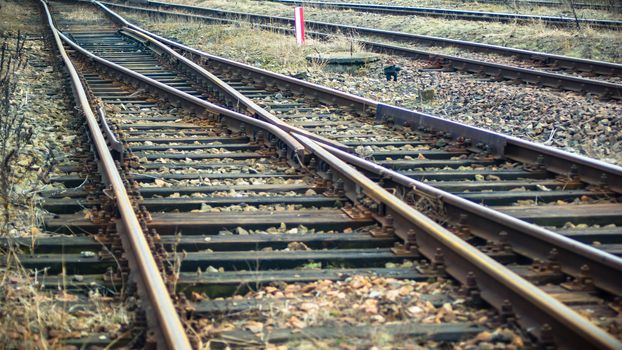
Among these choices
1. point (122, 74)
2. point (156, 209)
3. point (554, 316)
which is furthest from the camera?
point (122, 74)

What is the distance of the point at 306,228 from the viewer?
6.33m

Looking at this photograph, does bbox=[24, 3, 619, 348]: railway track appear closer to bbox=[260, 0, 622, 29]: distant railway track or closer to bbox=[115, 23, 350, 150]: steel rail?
bbox=[115, 23, 350, 150]: steel rail

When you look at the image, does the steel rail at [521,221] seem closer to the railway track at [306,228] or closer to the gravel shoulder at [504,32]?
the railway track at [306,228]

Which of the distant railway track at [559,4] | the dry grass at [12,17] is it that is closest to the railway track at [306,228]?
the dry grass at [12,17]

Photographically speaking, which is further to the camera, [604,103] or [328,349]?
[604,103]

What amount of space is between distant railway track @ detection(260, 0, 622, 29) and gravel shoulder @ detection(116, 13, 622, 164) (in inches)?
200

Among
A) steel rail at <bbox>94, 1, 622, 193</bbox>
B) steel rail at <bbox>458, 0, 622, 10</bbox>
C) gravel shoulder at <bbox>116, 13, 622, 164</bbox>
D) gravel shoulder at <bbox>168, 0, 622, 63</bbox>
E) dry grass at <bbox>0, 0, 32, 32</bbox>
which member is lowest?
gravel shoulder at <bbox>116, 13, 622, 164</bbox>

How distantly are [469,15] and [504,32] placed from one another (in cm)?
284

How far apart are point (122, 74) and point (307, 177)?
6.96 metres

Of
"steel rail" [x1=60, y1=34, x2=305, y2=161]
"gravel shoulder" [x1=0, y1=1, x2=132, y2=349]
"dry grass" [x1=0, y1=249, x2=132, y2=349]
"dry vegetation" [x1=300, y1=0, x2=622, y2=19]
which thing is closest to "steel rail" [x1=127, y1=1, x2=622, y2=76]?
"dry vegetation" [x1=300, y1=0, x2=622, y2=19]

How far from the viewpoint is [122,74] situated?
13.8 metres

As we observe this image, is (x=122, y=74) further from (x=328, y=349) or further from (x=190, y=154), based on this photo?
(x=328, y=349)

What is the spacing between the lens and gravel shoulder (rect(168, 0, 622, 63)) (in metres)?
16.2

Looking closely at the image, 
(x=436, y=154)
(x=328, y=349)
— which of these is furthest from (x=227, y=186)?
(x=328, y=349)
